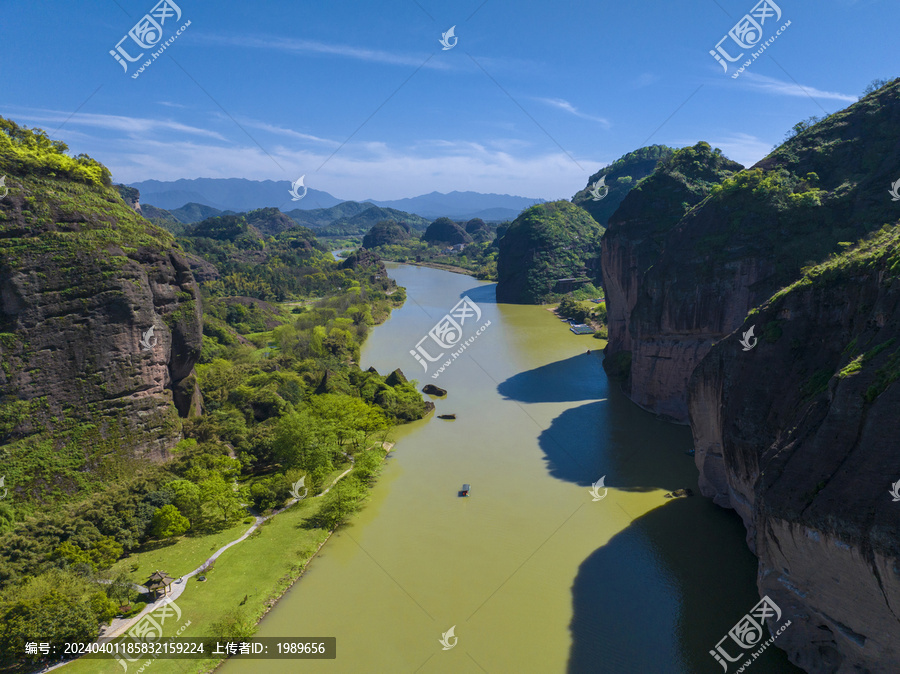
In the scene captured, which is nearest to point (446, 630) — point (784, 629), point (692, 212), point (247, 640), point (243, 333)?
point (247, 640)

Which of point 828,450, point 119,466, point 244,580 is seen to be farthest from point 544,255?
point 828,450

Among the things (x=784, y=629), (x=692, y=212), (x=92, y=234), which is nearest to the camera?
(x=784, y=629)

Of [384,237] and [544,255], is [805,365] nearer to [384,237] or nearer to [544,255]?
[544,255]

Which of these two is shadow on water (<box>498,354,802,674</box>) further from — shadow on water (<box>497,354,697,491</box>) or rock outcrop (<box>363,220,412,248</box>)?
rock outcrop (<box>363,220,412,248</box>)

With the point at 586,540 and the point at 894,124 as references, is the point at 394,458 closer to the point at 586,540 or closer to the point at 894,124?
the point at 586,540

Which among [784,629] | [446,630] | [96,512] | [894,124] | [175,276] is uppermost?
[894,124]

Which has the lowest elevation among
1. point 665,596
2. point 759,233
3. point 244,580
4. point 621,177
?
point 665,596
